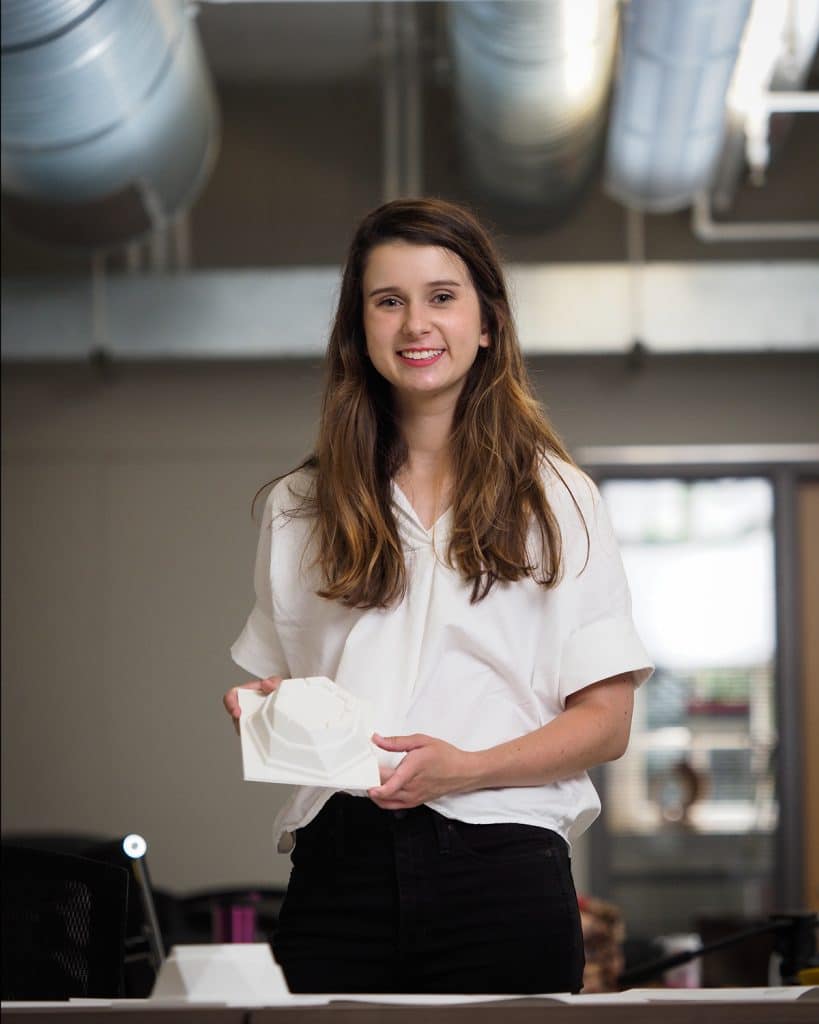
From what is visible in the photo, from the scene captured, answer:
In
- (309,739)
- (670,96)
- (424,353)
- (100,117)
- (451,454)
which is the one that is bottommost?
(309,739)

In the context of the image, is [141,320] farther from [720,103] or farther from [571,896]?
[571,896]

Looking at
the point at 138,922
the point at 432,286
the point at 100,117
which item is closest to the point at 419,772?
the point at 432,286

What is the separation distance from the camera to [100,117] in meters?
3.24

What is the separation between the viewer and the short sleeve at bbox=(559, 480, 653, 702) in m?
1.42

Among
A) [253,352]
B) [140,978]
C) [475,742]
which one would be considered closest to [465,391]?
[475,742]

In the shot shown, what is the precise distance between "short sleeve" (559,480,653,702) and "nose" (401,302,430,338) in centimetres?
25

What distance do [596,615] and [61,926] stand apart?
67 centimetres

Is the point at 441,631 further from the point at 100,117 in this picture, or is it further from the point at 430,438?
the point at 100,117

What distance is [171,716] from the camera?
196 inches

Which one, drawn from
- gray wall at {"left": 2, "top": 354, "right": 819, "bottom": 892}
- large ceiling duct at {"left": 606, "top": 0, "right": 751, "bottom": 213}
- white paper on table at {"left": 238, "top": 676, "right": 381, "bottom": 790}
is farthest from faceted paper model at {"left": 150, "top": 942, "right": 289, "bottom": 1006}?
gray wall at {"left": 2, "top": 354, "right": 819, "bottom": 892}

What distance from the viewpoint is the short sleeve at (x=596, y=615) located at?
1.42 m

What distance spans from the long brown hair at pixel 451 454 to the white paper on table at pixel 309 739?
193mm

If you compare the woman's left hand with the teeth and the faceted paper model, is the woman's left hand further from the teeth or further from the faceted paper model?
the teeth

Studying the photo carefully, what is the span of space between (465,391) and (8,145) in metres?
2.21
